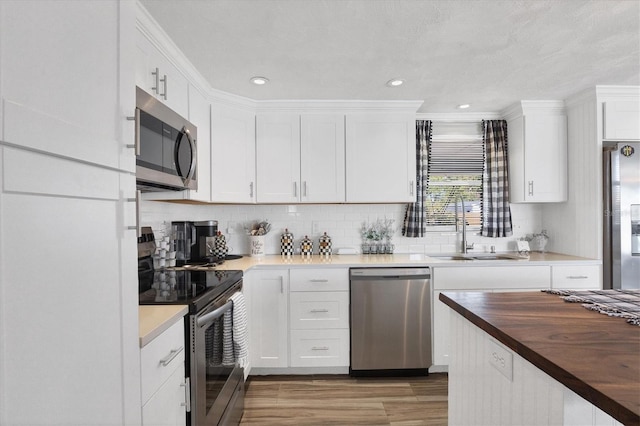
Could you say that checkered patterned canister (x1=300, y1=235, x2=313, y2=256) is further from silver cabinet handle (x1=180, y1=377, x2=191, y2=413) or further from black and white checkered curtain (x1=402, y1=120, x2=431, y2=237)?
silver cabinet handle (x1=180, y1=377, x2=191, y2=413)

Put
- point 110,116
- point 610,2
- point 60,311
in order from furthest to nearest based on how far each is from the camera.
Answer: point 610,2
point 110,116
point 60,311

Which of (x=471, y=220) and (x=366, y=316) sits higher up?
(x=471, y=220)

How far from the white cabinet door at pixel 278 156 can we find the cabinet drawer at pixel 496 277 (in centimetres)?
148

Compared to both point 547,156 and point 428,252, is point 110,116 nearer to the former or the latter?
point 428,252

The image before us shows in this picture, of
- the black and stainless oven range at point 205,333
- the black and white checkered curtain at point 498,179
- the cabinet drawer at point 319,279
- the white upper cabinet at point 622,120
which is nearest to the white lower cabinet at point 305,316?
the cabinet drawer at point 319,279

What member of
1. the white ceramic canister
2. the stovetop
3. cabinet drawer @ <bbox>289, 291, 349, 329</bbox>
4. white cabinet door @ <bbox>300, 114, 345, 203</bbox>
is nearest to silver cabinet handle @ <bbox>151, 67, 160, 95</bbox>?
the stovetop

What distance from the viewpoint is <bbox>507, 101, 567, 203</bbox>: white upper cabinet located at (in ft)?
10.6

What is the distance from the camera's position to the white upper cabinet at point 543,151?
3.24 m

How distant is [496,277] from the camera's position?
293 cm

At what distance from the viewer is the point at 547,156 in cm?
325

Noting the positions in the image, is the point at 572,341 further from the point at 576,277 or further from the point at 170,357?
the point at 576,277

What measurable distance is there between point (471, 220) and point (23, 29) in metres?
3.74

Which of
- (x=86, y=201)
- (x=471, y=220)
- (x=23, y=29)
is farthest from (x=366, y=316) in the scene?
(x=23, y=29)

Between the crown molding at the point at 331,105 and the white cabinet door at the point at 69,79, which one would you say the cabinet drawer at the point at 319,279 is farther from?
the white cabinet door at the point at 69,79
